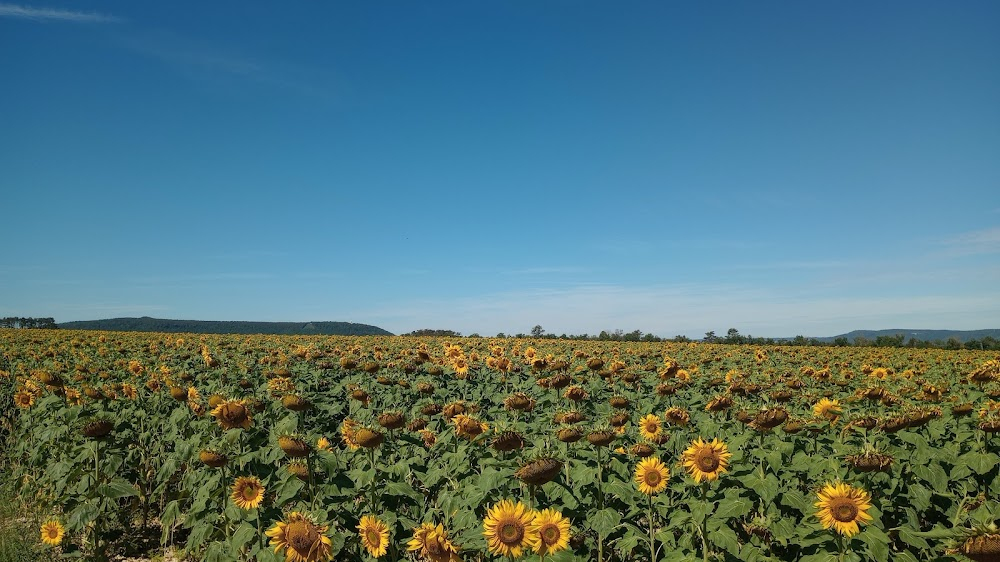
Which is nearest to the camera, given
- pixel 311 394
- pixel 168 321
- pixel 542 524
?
pixel 542 524

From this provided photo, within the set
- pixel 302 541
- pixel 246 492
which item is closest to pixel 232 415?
pixel 246 492

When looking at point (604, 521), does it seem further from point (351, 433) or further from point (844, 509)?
point (351, 433)

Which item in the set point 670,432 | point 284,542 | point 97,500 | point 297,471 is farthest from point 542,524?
point 97,500

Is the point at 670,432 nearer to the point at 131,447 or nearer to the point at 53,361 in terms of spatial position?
the point at 131,447

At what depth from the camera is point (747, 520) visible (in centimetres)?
595

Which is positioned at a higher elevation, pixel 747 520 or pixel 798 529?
pixel 798 529

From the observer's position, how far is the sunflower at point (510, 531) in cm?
325

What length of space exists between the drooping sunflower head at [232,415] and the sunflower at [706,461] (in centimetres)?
383

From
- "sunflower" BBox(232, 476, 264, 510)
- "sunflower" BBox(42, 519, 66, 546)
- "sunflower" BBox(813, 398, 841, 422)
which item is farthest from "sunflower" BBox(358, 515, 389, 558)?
"sunflower" BBox(813, 398, 841, 422)

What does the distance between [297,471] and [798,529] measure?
13.3 feet

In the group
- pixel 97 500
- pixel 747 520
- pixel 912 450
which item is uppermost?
pixel 912 450

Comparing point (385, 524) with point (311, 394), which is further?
point (311, 394)

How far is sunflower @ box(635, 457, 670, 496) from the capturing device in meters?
4.54

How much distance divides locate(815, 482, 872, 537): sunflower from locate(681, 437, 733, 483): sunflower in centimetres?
68
